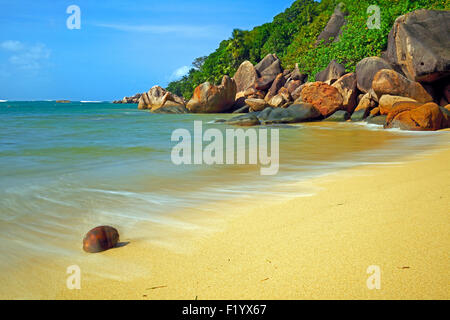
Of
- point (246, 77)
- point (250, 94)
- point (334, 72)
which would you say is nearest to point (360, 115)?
point (334, 72)

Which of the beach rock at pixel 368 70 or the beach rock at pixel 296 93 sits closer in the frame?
the beach rock at pixel 368 70

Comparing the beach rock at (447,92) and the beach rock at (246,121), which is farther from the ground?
the beach rock at (447,92)

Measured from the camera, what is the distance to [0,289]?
197 cm

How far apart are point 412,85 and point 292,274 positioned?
14.1 metres

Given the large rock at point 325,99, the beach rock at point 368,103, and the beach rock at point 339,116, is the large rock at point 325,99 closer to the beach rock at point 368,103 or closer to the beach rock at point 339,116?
the beach rock at point 339,116

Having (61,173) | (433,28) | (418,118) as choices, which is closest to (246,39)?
(433,28)

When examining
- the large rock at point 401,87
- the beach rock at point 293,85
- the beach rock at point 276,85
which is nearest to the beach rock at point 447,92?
the large rock at point 401,87

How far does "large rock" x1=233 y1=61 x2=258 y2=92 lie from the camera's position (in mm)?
35906

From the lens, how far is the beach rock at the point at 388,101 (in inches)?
522

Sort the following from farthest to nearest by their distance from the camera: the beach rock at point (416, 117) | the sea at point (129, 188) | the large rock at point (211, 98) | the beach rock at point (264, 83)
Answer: the beach rock at point (264, 83) → the large rock at point (211, 98) → the beach rock at point (416, 117) → the sea at point (129, 188)

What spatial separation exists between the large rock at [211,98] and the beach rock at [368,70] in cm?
1311

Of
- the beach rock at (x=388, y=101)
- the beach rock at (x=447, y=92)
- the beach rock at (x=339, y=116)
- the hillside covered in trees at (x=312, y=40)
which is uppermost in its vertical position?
the hillside covered in trees at (x=312, y=40)

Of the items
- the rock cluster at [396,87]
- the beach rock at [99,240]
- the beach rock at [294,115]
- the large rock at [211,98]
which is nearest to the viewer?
the beach rock at [99,240]

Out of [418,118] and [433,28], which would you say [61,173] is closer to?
[418,118]
